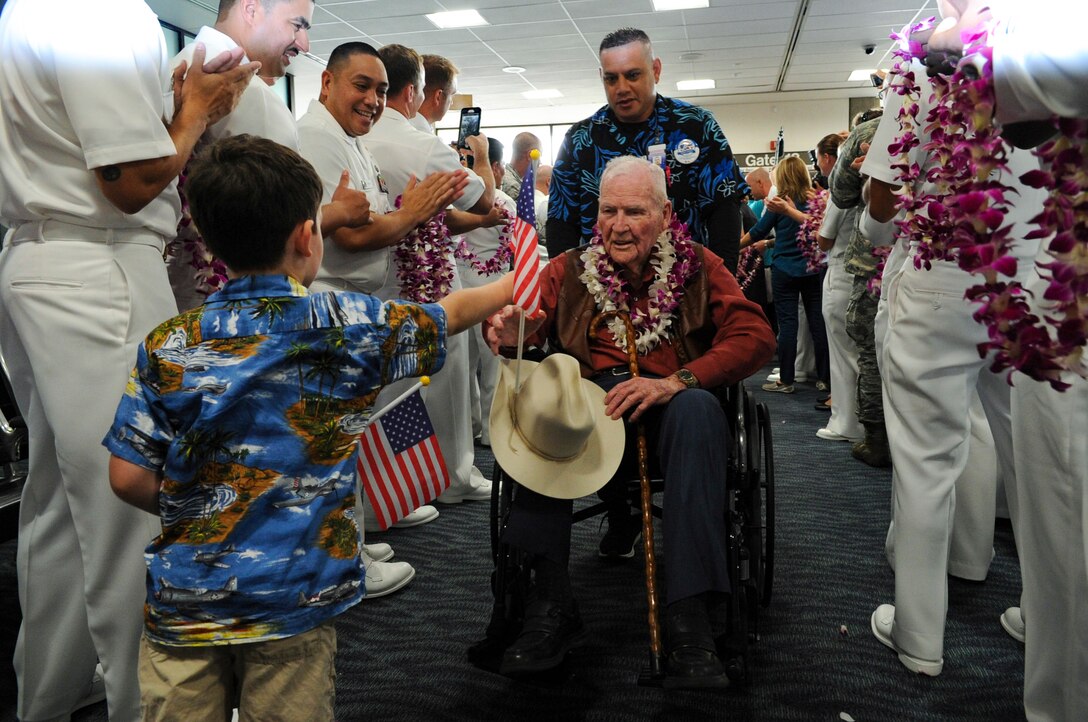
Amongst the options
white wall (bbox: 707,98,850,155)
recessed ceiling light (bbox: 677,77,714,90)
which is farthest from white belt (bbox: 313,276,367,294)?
white wall (bbox: 707,98,850,155)

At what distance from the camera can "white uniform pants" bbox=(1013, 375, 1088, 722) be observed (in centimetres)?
156

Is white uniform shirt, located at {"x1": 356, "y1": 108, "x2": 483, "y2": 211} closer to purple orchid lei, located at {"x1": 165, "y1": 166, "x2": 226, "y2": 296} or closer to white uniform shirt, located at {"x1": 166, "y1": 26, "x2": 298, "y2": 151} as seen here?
white uniform shirt, located at {"x1": 166, "y1": 26, "x2": 298, "y2": 151}

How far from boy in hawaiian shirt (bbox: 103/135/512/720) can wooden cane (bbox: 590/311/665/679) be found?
34.8 inches

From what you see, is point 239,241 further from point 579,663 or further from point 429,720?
point 579,663

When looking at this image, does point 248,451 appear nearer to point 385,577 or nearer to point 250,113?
point 250,113

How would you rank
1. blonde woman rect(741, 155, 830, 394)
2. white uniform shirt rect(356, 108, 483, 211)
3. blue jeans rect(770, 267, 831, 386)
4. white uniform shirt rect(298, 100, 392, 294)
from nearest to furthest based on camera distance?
white uniform shirt rect(298, 100, 392, 294) < white uniform shirt rect(356, 108, 483, 211) < blonde woman rect(741, 155, 830, 394) < blue jeans rect(770, 267, 831, 386)

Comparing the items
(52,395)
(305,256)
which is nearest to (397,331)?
(305,256)

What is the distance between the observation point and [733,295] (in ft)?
8.33

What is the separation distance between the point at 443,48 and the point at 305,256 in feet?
34.8

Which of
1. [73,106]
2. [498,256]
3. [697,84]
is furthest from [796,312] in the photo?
[697,84]

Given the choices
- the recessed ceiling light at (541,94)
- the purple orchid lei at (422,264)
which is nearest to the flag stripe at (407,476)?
the purple orchid lei at (422,264)

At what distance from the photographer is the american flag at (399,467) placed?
2.07 metres

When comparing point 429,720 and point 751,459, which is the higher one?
point 751,459

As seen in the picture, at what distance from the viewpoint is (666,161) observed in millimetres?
3105
